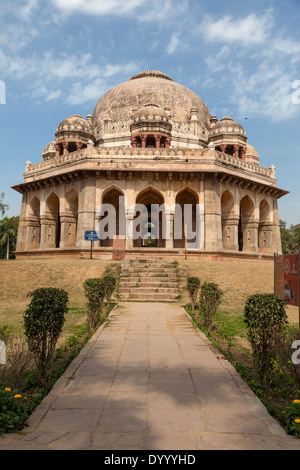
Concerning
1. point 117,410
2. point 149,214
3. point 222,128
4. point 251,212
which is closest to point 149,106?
point 222,128

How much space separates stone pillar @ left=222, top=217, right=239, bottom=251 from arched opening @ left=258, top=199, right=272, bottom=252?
3452mm

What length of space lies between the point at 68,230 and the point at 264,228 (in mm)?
12686

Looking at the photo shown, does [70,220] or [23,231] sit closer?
[70,220]

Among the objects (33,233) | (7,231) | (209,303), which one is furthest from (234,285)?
(7,231)

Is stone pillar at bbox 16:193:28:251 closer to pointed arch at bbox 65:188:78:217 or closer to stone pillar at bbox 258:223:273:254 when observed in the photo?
pointed arch at bbox 65:188:78:217

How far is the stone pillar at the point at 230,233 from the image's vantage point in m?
21.3

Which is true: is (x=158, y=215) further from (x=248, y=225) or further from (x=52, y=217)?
(x=52, y=217)

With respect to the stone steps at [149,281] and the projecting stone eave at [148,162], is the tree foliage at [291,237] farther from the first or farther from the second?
the stone steps at [149,281]

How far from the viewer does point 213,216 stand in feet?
65.4

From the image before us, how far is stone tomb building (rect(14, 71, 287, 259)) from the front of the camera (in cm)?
2000

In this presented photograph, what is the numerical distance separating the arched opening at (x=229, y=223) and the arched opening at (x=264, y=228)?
3444mm

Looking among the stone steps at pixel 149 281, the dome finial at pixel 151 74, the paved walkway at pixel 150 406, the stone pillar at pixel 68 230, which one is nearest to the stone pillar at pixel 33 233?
the stone pillar at pixel 68 230
